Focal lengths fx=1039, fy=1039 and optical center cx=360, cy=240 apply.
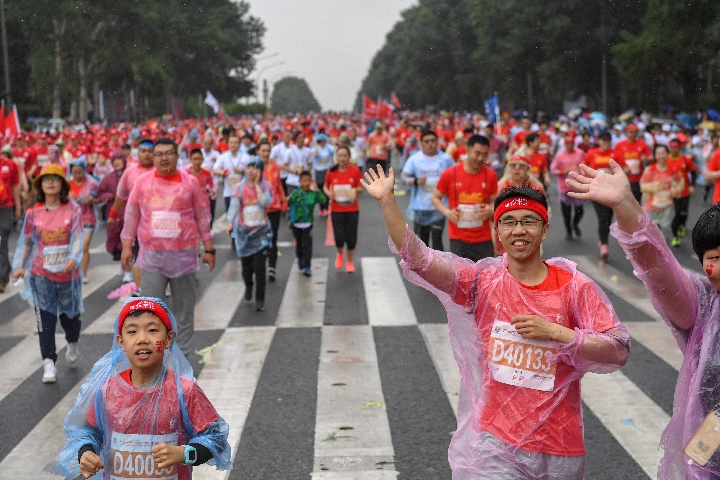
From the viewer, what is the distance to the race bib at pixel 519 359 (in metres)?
3.82

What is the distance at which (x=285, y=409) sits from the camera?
712cm

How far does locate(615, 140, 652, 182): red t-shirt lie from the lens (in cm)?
1565

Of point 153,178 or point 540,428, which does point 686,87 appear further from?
point 540,428

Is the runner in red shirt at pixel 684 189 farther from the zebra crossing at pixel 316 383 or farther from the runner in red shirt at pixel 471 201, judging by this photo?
the runner in red shirt at pixel 471 201

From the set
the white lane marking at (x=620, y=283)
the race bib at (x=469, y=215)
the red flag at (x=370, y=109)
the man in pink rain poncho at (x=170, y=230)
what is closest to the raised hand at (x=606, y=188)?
the man in pink rain poncho at (x=170, y=230)

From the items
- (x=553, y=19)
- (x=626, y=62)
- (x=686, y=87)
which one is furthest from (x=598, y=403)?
(x=553, y=19)

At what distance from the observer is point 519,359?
387cm

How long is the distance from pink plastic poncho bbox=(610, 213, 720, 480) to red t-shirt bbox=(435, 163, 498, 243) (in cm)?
593

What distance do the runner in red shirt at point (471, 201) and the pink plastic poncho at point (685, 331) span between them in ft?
19.3

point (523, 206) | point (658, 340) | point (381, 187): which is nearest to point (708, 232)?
point (523, 206)

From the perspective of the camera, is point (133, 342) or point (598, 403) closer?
point (133, 342)

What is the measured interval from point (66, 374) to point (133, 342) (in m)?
4.75

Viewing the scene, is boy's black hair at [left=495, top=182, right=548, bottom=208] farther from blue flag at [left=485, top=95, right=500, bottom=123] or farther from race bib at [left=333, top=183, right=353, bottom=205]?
blue flag at [left=485, top=95, right=500, bottom=123]

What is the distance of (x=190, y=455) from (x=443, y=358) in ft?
16.4
